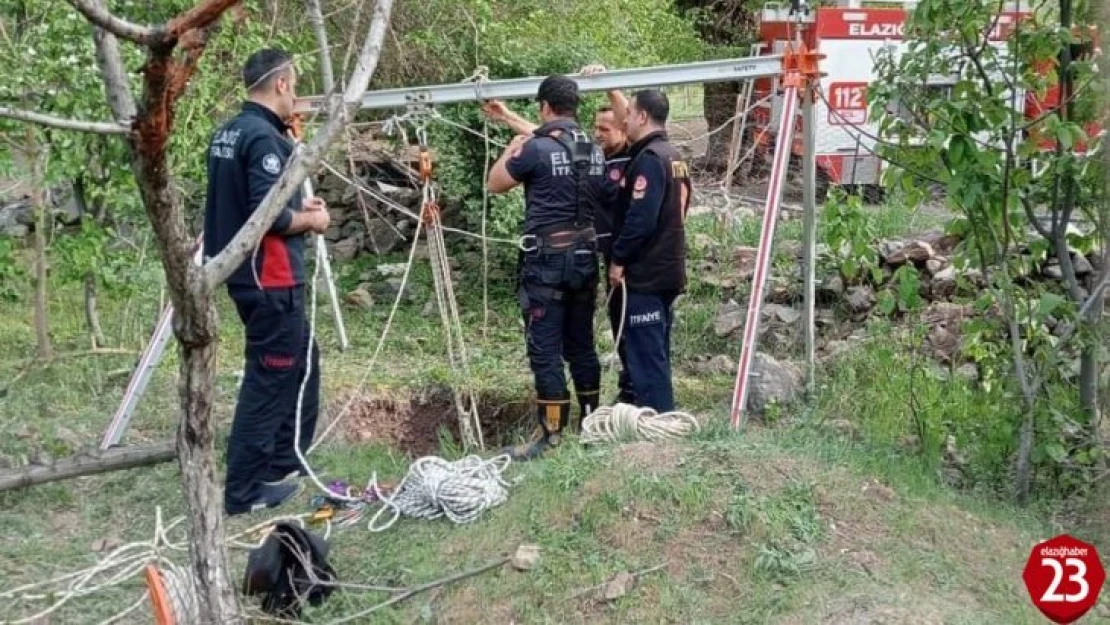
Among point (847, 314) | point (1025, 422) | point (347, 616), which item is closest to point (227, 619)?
point (347, 616)

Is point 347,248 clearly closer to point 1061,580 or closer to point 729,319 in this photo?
point 729,319

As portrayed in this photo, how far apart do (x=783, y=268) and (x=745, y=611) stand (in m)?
4.72

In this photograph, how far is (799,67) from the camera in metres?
5.57

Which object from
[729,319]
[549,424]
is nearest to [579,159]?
Answer: [549,424]

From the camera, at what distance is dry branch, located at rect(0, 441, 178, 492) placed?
5.37 m

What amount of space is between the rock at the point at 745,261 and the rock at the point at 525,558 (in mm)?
4556

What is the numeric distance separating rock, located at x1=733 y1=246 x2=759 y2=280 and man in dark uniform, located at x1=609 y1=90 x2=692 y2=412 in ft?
8.51

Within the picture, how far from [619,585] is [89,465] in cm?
281

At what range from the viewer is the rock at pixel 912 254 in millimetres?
8094

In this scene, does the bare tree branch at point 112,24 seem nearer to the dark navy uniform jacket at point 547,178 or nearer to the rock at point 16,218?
the dark navy uniform jacket at point 547,178

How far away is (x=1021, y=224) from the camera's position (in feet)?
16.8

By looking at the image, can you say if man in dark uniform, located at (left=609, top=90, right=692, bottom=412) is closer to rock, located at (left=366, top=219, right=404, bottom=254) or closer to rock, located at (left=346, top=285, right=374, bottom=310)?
rock, located at (left=346, top=285, right=374, bottom=310)

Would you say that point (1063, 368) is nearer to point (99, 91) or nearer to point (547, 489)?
point (547, 489)

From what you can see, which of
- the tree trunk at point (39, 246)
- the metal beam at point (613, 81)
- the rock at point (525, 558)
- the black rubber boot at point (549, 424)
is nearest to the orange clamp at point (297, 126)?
the metal beam at point (613, 81)
